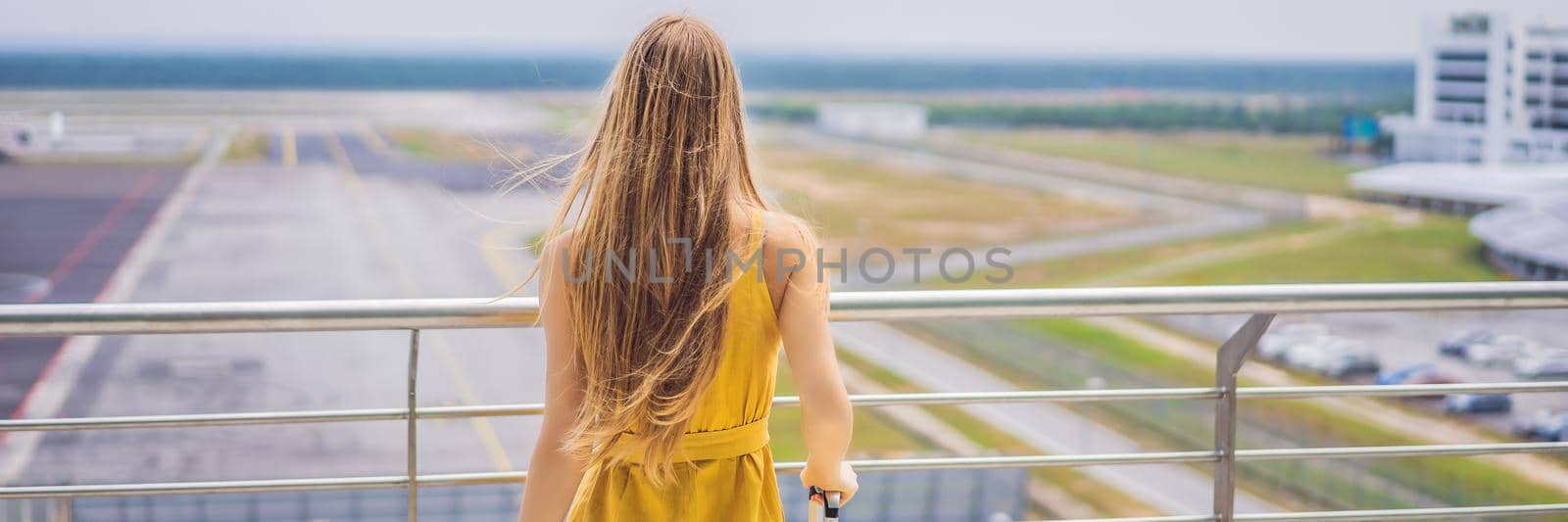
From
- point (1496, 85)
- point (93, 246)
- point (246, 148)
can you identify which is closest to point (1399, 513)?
point (93, 246)

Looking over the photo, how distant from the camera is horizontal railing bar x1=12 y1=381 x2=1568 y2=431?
128cm

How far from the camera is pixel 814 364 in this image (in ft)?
3.14

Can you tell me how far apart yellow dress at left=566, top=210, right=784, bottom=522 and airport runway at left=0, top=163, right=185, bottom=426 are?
14384 mm

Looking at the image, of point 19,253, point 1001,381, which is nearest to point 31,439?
point 19,253

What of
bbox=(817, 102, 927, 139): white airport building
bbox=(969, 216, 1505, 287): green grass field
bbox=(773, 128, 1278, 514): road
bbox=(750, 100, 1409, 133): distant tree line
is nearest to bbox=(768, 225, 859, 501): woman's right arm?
bbox=(773, 128, 1278, 514): road

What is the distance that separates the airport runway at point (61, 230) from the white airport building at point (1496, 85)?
67.5 ft

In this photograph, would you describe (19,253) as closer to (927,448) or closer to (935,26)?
(927,448)

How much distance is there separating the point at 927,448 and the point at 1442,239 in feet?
60.3

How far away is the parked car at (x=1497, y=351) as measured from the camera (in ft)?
52.1

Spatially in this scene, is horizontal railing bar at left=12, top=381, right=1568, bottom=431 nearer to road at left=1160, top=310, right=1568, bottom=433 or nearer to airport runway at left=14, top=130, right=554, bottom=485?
airport runway at left=14, top=130, right=554, bottom=485

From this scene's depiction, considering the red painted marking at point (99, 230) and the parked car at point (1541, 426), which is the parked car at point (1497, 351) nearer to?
the parked car at point (1541, 426)

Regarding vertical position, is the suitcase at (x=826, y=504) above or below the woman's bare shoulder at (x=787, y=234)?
below

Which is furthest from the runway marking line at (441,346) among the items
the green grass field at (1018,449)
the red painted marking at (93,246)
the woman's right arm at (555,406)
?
the woman's right arm at (555,406)

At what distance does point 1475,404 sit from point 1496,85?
6.67 m
